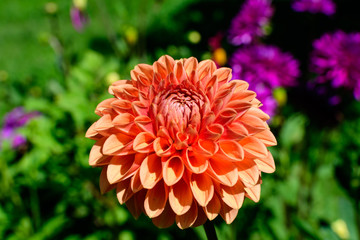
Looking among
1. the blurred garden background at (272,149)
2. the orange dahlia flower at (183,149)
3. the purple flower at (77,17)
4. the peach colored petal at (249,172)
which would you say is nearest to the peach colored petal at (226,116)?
the orange dahlia flower at (183,149)

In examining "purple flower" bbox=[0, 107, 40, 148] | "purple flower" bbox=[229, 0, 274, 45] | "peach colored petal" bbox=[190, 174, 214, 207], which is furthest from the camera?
"purple flower" bbox=[0, 107, 40, 148]

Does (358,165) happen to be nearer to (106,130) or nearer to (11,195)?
(106,130)

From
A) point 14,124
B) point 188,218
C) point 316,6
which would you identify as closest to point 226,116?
point 188,218

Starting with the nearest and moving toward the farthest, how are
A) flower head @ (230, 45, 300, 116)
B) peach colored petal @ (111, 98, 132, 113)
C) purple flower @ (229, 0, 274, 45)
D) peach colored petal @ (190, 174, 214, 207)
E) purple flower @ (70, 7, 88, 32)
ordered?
peach colored petal @ (190, 174, 214, 207) < peach colored petal @ (111, 98, 132, 113) < flower head @ (230, 45, 300, 116) < purple flower @ (229, 0, 274, 45) < purple flower @ (70, 7, 88, 32)

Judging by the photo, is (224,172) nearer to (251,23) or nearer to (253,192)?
(253,192)

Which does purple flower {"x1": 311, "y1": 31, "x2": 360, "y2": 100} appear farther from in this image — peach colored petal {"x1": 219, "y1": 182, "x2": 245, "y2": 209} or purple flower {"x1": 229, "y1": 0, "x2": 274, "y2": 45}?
peach colored petal {"x1": 219, "y1": 182, "x2": 245, "y2": 209}

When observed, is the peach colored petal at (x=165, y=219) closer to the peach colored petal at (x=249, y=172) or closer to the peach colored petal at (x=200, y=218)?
the peach colored petal at (x=200, y=218)

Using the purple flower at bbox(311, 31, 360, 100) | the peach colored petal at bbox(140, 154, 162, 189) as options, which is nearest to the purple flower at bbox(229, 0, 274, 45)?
the purple flower at bbox(311, 31, 360, 100)
